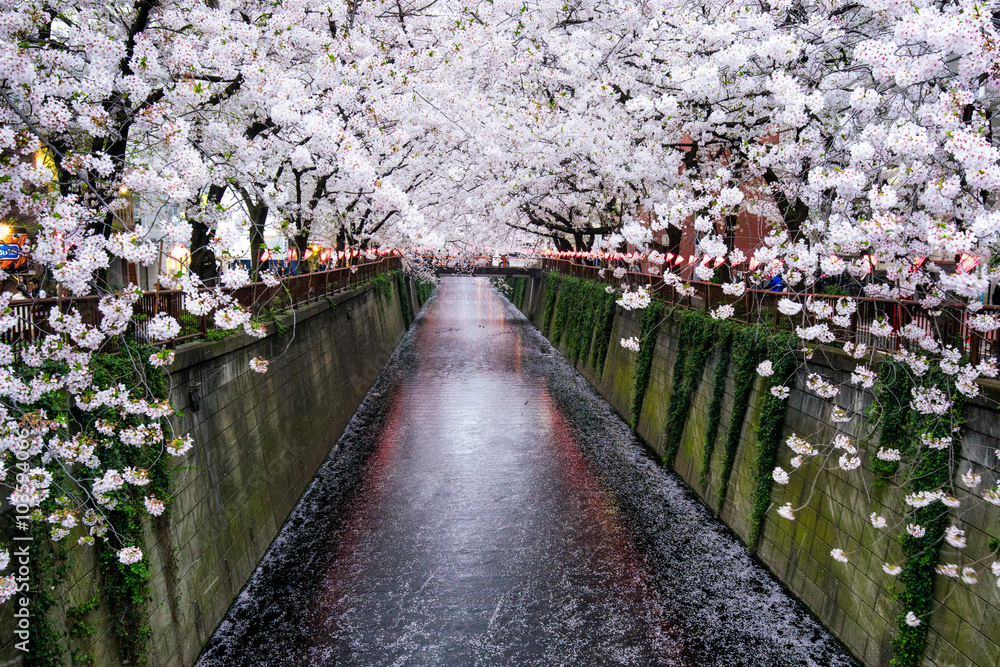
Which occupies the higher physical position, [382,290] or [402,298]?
[382,290]

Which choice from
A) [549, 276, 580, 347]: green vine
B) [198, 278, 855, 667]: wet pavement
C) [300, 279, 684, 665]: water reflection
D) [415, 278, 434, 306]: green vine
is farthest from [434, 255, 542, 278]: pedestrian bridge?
[198, 278, 855, 667]: wet pavement

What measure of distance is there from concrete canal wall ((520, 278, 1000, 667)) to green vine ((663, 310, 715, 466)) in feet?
0.58

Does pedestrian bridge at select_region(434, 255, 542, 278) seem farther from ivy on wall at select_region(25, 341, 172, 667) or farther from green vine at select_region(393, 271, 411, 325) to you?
ivy on wall at select_region(25, 341, 172, 667)

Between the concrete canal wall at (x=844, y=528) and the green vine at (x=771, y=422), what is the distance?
13cm

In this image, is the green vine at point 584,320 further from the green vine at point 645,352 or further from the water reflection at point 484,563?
the water reflection at point 484,563

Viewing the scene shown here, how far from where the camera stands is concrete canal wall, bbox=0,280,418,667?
714cm

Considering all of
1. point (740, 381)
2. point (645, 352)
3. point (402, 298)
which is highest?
point (740, 381)

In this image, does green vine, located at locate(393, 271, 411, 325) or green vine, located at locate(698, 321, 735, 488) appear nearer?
green vine, located at locate(698, 321, 735, 488)

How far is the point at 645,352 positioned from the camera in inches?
796

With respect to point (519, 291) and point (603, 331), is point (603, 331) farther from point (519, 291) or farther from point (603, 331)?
point (519, 291)

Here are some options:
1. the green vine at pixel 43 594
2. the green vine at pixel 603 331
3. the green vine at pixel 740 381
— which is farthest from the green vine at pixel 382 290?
the green vine at pixel 43 594

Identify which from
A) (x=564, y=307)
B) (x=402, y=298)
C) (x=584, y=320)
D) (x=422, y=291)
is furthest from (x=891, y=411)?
(x=422, y=291)

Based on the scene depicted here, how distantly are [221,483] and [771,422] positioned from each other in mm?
8646

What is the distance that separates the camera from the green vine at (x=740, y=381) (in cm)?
1258
